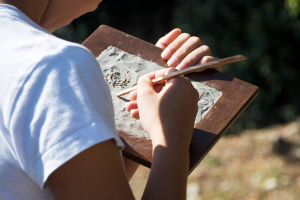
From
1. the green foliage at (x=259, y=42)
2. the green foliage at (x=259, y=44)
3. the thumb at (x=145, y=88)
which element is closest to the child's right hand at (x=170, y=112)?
the thumb at (x=145, y=88)

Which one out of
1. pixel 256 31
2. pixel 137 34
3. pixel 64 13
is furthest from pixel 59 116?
pixel 137 34

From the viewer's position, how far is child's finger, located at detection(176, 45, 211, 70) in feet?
3.06

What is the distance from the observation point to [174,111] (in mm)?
671

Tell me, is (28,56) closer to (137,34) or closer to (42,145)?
(42,145)

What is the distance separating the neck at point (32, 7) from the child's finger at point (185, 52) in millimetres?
400

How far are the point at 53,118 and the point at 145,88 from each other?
0.31 metres

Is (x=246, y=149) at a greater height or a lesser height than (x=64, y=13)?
lesser

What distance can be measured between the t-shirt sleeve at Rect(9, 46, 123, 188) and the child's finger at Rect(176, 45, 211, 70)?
0.49 meters

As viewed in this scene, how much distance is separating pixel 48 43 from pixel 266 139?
77.6 inches

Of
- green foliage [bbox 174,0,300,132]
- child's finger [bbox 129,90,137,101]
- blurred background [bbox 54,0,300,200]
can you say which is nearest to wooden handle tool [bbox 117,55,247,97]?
child's finger [bbox 129,90,137,101]

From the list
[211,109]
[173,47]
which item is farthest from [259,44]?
[211,109]

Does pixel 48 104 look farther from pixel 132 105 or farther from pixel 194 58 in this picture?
pixel 194 58

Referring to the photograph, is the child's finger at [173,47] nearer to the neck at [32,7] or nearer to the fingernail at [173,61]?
the fingernail at [173,61]

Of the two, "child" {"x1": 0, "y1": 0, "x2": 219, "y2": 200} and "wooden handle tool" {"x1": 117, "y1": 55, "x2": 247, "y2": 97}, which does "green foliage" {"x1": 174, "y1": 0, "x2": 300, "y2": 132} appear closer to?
"wooden handle tool" {"x1": 117, "y1": 55, "x2": 247, "y2": 97}
